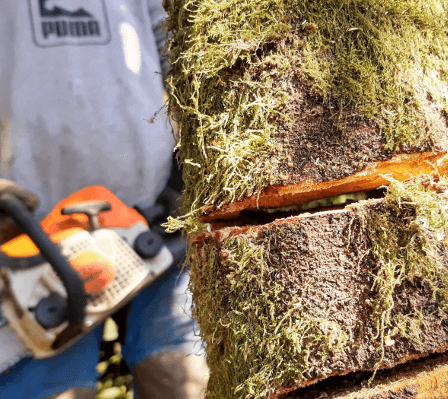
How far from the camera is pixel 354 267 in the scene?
0.62 meters

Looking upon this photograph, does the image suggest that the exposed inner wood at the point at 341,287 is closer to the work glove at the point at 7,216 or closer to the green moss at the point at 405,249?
the green moss at the point at 405,249

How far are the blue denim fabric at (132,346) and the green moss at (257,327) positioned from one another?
571mm

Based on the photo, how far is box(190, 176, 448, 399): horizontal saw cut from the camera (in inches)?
23.8

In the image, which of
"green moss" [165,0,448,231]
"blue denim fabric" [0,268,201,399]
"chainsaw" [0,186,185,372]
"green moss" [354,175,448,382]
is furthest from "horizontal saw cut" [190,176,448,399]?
"chainsaw" [0,186,185,372]

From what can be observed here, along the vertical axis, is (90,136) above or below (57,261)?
above

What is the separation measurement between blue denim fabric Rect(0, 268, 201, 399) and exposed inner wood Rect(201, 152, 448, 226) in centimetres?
63

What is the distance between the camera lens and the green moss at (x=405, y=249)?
60 centimetres

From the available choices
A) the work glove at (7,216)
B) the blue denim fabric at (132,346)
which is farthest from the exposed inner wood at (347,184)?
the work glove at (7,216)

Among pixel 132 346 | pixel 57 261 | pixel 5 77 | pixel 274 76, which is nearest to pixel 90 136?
pixel 5 77

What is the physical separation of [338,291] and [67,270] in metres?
0.86

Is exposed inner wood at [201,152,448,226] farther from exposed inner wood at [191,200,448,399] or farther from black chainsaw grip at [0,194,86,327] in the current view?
black chainsaw grip at [0,194,86,327]

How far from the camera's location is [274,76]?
65 centimetres

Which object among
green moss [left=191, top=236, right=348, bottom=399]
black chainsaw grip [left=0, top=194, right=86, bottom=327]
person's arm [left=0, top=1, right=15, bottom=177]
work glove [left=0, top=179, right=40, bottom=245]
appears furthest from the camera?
person's arm [left=0, top=1, right=15, bottom=177]

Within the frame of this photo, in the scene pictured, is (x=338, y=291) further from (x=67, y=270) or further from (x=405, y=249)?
(x=67, y=270)
